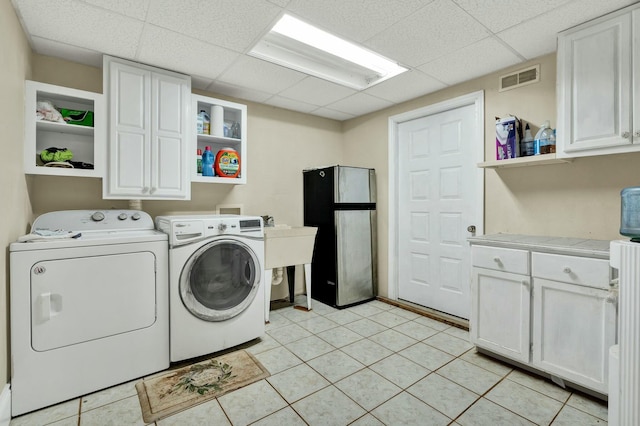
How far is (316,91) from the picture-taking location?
3.12 meters

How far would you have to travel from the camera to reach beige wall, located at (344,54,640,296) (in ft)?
6.93

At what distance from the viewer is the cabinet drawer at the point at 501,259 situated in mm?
2051

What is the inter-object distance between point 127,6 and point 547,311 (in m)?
3.14

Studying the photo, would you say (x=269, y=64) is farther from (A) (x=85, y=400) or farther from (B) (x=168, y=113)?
(A) (x=85, y=400)

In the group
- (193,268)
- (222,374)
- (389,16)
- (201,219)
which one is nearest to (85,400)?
(222,374)

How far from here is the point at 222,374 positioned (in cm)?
207

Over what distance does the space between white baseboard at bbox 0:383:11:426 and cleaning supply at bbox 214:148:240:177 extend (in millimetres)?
1965

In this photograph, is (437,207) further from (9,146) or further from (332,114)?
(9,146)

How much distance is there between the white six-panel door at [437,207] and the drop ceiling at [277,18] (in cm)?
59

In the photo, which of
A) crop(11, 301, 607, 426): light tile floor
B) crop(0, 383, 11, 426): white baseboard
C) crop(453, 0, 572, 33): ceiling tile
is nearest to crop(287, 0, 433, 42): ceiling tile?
crop(453, 0, 572, 33): ceiling tile

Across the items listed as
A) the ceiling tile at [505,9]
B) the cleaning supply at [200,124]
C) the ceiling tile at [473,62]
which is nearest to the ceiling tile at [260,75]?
the cleaning supply at [200,124]

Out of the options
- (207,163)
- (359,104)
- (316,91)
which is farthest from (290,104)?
(207,163)

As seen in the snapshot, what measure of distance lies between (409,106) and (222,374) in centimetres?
310

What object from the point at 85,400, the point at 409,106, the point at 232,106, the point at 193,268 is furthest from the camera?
the point at 409,106
